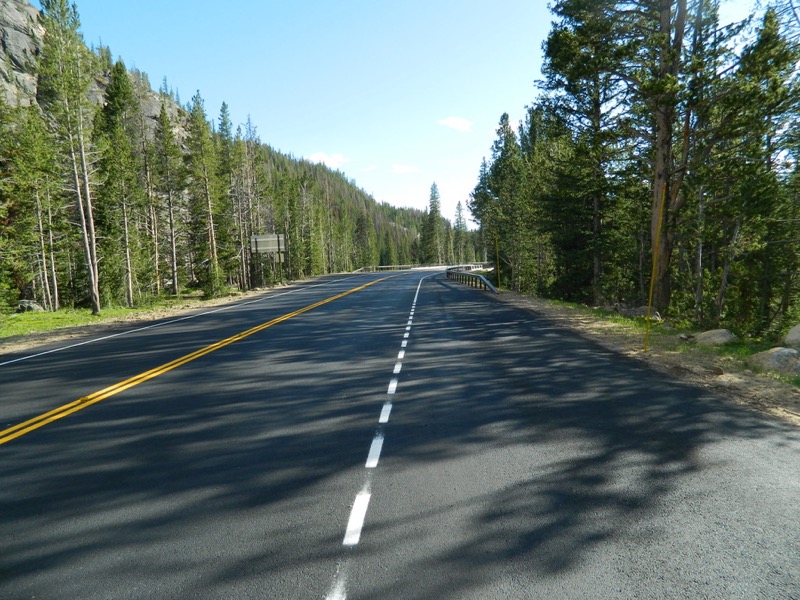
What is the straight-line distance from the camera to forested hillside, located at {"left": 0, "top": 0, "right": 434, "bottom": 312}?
2762 cm

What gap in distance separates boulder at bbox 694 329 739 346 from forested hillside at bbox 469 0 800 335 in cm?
208

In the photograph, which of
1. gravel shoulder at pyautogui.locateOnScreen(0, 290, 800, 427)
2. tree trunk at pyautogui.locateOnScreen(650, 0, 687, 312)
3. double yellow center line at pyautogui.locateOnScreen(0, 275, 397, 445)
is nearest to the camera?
double yellow center line at pyautogui.locateOnScreen(0, 275, 397, 445)

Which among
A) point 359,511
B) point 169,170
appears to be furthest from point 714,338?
point 169,170

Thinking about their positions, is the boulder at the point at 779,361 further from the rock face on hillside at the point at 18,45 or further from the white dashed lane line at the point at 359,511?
the rock face on hillside at the point at 18,45

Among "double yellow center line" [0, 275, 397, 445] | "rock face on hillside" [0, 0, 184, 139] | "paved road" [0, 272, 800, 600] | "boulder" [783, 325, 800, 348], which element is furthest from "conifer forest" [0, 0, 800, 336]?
"rock face on hillside" [0, 0, 184, 139]

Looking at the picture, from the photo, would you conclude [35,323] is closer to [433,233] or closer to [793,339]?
[793,339]

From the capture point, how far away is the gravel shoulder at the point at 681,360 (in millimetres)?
7125

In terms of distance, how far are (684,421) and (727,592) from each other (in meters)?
3.56

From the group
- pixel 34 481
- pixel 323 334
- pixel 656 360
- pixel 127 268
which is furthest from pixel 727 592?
pixel 127 268

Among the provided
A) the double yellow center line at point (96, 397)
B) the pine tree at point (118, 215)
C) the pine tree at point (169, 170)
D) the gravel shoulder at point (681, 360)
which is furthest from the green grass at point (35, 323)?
the pine tree at point (169, 170)

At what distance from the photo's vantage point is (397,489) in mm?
4344

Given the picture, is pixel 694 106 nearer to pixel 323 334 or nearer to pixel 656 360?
pixel 656 360

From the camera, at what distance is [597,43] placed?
15.2 m

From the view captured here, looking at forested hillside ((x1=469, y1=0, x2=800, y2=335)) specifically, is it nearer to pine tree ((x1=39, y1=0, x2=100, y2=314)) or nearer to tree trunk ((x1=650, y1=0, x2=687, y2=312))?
tree trunk ((x1=650, y1=0, x2=687, y2=312))
